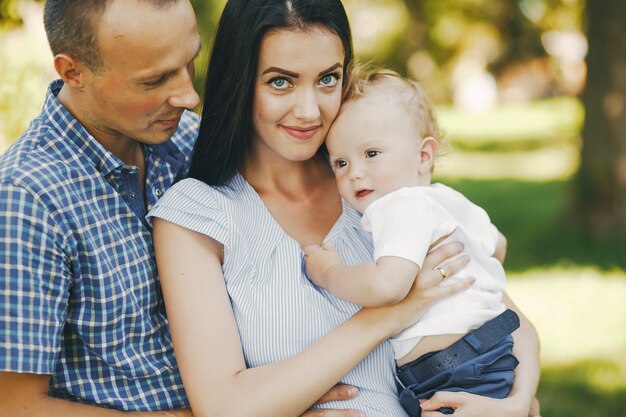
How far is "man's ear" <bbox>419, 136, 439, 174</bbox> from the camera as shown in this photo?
2.80 m

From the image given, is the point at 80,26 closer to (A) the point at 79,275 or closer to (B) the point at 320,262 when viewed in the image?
(A) the point at 79,275

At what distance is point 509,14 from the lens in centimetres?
2402

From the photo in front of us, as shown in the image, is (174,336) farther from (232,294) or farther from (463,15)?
(463,15)

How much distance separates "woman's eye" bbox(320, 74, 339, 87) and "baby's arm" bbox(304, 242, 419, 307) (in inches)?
23.4

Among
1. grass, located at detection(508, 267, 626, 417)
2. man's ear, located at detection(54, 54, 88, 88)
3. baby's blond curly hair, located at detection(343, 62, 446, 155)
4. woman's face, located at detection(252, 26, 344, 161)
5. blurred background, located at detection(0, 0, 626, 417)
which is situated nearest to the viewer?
man's ear, located at detection(54, 54, 88, 88)

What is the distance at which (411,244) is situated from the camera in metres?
2.46

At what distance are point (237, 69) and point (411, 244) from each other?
0.80 meters

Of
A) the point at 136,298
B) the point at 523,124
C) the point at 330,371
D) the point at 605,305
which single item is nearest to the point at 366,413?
the point at 330,371

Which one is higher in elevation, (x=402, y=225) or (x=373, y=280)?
(x=402, y=225)

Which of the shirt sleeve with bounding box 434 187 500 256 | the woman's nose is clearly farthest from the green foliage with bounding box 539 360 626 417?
the woman's nose

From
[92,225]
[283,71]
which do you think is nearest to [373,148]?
[283,71]

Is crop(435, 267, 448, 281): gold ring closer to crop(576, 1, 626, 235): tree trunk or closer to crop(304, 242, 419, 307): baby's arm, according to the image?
crop(304, 242, 419, 307): baby's arm

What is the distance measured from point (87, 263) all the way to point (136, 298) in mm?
199

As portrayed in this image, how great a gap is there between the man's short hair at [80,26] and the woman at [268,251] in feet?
1.29
